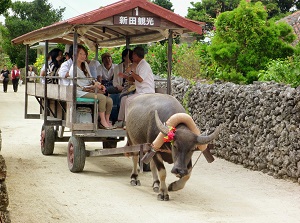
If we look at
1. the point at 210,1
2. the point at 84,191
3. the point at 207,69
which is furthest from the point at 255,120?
the point at 210,1

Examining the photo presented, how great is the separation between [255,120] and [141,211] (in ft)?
13.3

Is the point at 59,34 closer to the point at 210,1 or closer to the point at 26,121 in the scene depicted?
the point at 26,121

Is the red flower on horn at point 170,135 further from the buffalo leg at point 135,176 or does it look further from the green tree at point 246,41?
the green tree at point 246,41

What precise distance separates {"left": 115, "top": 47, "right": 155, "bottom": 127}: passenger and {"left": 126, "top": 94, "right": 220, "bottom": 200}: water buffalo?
0.61m

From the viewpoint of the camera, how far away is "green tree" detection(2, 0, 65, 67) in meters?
53.3

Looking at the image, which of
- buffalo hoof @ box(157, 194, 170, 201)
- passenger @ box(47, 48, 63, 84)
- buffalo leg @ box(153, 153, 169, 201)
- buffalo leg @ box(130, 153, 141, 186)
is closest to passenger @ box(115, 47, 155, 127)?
buffalo leg @ box(130, 153, 141, 186)

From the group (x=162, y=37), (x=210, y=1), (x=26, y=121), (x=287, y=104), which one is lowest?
(x=26, y=121)

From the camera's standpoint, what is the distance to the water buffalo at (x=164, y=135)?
8.03 meters

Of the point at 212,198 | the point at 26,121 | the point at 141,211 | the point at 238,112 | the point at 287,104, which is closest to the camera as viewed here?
the point at 141,211

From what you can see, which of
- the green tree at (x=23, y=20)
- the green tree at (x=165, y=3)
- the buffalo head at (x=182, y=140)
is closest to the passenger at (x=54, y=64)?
the buffalo head at (x=182, y=140)

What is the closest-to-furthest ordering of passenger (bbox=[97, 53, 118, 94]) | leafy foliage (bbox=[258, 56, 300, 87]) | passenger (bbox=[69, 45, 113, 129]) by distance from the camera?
1. passenger (bbox=[69, 45, 113, 129])
2. passenger (bbox=[97, 53, 118, 94])
3. leafy foliage (bbox=[258, 56, 300, 87])

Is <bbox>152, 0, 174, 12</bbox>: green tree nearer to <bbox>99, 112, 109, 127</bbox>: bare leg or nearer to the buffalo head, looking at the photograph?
<bbox>99, 112, 109, 127</bbox>: bare leg

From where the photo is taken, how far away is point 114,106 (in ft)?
35.8

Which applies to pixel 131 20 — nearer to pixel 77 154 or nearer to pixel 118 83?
pixel 118 83
